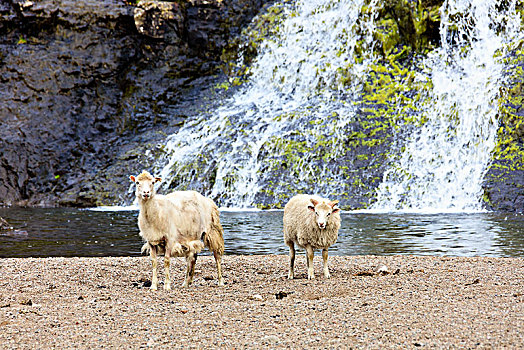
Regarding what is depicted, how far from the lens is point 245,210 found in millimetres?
29266

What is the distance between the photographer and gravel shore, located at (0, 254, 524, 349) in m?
6.64

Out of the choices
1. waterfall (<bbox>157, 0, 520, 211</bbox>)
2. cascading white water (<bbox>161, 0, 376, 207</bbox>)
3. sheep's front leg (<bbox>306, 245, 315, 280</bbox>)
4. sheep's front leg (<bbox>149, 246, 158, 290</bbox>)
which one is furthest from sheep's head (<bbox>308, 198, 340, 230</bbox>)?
cascading white water (<bbox>161, 0, 376, 207</bbox>)

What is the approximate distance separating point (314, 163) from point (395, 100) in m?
6.66

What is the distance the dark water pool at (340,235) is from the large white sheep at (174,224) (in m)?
5.17

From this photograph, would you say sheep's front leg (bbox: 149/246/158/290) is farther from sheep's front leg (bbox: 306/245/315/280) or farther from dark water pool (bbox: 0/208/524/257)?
dark water pool (bbox: 0/208/524/257)

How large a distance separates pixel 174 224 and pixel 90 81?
1340 inches

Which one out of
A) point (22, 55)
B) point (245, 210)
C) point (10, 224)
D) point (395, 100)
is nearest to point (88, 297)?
point (10, 224)

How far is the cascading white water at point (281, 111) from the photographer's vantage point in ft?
104

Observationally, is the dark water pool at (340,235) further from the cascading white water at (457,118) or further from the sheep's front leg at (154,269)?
the sheep's front leg at (154,269)

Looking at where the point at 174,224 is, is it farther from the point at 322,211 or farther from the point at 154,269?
the point at 322,211

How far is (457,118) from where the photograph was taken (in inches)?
1251

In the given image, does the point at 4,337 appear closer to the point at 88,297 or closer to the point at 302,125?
the point at 88,297

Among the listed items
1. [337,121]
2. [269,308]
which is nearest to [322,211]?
[269,308]

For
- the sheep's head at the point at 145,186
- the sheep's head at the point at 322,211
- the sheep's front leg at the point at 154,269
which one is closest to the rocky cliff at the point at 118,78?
the sheep's head at the point at 322,211
